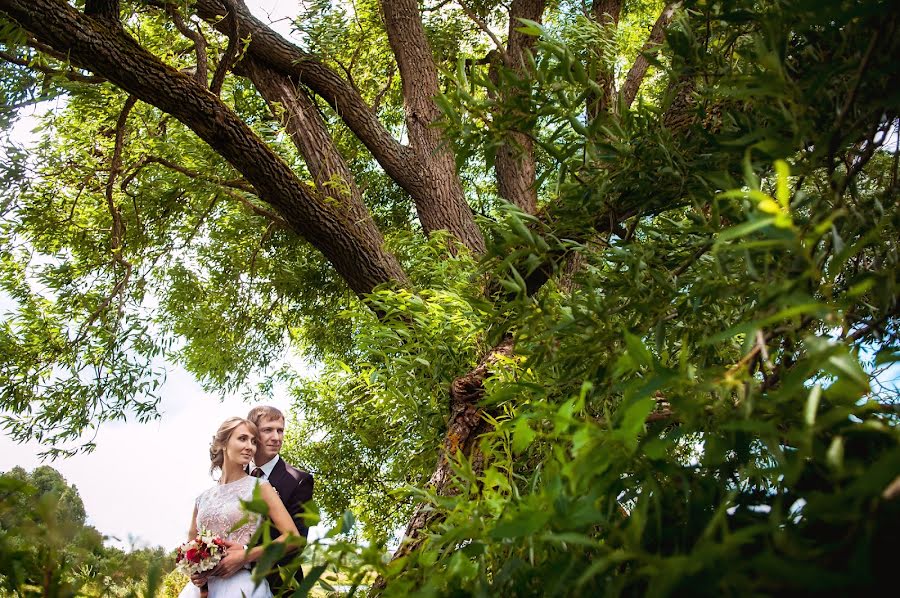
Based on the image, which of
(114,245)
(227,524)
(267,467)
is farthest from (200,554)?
(114,245)

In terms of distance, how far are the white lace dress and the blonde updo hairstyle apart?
18cm

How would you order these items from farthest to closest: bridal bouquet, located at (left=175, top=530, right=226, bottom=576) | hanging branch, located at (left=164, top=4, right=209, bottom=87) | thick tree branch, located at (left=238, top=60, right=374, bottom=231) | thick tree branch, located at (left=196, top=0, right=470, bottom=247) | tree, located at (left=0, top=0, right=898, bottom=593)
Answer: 1. thick tree branch, located at (left=196, top=0, right=470, bottom=247)
2. thick tree branch, located at (left=238, top=60, right=374, bottom=231)
3. bridal bouquet, located at (left=175, top=530, right=226, bottom=576)
4. hanging branch, located at (left=164, top=4, right=209, bottom=87)
5. tree, located at (left=0, top=0, right=898, bottom=593)

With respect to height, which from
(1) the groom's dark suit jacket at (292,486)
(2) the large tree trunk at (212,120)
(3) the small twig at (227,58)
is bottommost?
(1) the groom's dark suit jacket at (292,486)

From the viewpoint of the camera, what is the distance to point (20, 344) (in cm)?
432

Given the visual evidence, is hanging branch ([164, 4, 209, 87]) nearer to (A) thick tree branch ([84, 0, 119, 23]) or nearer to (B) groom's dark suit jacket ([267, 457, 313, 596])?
(A) thick tree branch ([84, 0, 119, 23])

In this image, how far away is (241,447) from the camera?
4152mm

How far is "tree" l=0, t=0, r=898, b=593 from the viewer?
2.16 feet

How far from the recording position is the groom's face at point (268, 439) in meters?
4.36

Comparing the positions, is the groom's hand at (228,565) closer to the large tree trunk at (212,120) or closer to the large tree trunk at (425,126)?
the large tree trunk at (212,120)

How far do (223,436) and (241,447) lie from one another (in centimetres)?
Result: 17

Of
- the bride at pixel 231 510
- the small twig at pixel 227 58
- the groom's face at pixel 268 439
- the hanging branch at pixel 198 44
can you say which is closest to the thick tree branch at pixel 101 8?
the hanging branch at pixel 198 44

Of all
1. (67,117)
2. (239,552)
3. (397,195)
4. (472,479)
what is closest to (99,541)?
(472,479)

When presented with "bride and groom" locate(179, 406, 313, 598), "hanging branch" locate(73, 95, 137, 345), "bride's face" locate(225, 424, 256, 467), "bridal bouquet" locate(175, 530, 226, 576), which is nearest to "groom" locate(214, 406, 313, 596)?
"bride and groom" locate(179, 406, 313, 598)

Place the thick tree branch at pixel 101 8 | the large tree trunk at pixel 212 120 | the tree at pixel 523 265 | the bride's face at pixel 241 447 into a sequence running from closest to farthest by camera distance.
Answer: the tree at pixel 523 265 → the large tree trunk at pixel 212 120 → the thick tree branch at pixel 101 8 → the bride's face at pixel 241 447
